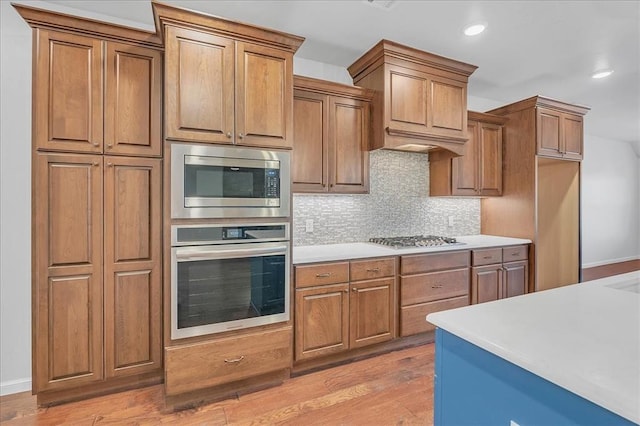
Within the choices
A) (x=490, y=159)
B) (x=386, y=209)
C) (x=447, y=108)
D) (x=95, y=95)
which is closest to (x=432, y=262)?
(x=386, y=209)

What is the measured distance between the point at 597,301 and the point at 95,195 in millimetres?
2670

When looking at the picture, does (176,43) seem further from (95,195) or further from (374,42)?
(374,42)

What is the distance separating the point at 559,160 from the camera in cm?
378

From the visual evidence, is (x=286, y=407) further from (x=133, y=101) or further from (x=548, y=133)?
(x=548, y=133)

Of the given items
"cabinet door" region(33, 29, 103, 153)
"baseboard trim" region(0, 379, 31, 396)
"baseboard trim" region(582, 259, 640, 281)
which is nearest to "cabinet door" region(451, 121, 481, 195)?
"cabinet door" region(33, 29, 103, 153)

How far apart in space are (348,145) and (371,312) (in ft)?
4.95

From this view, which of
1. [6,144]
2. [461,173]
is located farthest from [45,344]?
[461,173]

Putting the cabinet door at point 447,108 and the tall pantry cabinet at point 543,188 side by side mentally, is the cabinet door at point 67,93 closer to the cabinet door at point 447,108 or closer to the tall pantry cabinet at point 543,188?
the cabinet door at point 447,108

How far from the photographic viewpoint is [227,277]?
211 cm

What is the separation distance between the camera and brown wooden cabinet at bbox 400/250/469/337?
2.76 m

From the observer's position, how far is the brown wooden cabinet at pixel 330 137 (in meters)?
2.70

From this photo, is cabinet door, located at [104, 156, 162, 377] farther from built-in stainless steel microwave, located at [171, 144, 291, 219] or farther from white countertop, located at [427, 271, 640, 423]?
white countertop, located at [427, 271, 640, 423]

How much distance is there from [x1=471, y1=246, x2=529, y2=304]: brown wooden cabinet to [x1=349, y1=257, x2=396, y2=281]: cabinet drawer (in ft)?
3.28

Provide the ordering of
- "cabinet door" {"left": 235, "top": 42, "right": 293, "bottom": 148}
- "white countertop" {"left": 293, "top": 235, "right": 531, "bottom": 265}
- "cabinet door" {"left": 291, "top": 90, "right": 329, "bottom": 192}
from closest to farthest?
"cabinet door" {"left": 235, "top": 42, "right": 293, "bottom": 148} < "white countertop" {"left": 293, "top": 235, "right": 531, "bottom": 265} < "cabinet door" {"left": 291, "top": 90, "right": 329, "bottom": 192}
